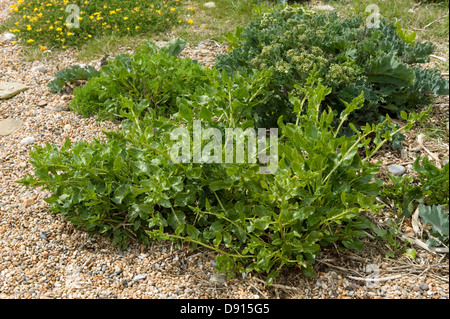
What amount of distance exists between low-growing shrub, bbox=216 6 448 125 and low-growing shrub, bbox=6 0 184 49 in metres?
2.15

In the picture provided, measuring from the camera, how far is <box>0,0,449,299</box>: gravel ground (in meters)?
2.29

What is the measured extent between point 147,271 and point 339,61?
191cm

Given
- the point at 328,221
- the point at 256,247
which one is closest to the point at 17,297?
the point at 256,247

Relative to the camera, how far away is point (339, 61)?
3.21m

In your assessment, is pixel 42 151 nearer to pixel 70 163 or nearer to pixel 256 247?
pixel 70 163

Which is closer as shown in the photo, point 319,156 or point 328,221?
point 319,156

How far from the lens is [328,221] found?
94.4 inches

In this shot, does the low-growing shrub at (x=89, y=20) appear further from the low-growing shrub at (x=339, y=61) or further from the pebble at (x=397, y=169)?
the pebble at (x=397, y=169)

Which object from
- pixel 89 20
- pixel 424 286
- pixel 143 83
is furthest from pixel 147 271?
pixel 89 20

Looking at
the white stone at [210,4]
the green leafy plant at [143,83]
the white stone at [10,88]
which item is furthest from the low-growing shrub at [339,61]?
the white stone at [210,4]

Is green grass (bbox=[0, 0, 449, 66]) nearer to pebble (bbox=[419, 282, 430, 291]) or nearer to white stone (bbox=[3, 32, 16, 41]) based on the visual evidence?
white stone (bbox=[3, 32, 16, 41])

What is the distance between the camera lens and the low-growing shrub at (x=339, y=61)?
305cm
